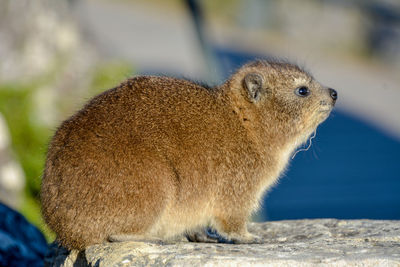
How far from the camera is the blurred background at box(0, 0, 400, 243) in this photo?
38.3 feet

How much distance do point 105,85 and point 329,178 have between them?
576 centimetres

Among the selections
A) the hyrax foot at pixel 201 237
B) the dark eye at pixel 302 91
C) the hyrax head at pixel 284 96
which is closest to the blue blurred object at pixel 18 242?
the hyrax foot at pixel 201 237

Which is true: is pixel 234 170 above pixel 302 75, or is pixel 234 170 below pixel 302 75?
below

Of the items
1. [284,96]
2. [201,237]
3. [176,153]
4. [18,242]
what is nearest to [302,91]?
[284,96]

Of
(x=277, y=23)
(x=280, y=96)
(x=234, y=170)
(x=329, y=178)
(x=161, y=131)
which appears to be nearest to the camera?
(x=161, y=131)

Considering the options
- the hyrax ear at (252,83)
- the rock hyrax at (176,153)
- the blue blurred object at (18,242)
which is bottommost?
the blue blurred object at (18,242)

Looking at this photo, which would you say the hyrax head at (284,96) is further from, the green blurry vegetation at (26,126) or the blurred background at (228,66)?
the green blurry vegetation at (26,126)

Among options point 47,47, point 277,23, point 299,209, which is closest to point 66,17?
point 47,47

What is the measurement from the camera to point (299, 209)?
14117mm

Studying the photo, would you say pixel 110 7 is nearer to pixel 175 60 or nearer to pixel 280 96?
pixel 175 60

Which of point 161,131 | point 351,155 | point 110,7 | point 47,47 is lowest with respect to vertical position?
point 161,131

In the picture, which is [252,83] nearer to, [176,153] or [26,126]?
[176,153]

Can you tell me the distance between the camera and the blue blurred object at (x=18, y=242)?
692 centimetres

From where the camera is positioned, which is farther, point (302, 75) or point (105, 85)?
point (105, 85)
